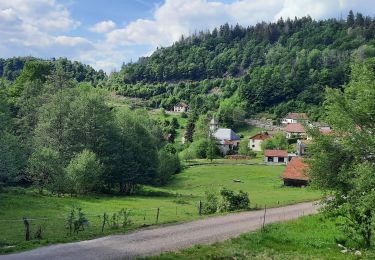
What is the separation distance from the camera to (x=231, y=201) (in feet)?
118

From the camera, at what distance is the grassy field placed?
24.6 m

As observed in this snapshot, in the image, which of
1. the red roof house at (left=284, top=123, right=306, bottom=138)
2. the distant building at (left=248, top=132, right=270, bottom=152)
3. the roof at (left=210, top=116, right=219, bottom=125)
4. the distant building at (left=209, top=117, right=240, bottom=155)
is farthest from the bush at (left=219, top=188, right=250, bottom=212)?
the roof at (left=210, top=116, right=219, bottom=125)

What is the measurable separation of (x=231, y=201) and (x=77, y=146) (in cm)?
2887

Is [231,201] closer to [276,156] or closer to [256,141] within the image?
[276,156]

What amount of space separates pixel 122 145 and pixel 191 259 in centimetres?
4332

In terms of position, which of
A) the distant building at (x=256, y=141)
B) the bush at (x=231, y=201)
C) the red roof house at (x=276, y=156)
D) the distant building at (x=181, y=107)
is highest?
the distant building at (x=181, y=107)

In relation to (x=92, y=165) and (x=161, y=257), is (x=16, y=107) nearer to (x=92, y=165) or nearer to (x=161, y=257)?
(x=92, y=165)

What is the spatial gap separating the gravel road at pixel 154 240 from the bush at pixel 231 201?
A: 308 cm

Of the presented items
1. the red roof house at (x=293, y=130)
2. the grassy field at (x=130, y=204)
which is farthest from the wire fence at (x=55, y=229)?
the red roof house at (x=293, y=130)

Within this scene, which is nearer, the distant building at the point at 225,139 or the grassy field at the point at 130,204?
the grassy field at the point at 130,204

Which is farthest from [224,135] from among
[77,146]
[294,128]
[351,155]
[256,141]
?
[351,155]

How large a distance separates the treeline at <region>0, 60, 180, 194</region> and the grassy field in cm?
289

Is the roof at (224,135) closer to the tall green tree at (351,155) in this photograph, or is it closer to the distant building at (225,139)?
the distant building at (225,139)

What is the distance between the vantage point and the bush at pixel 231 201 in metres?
35.7
